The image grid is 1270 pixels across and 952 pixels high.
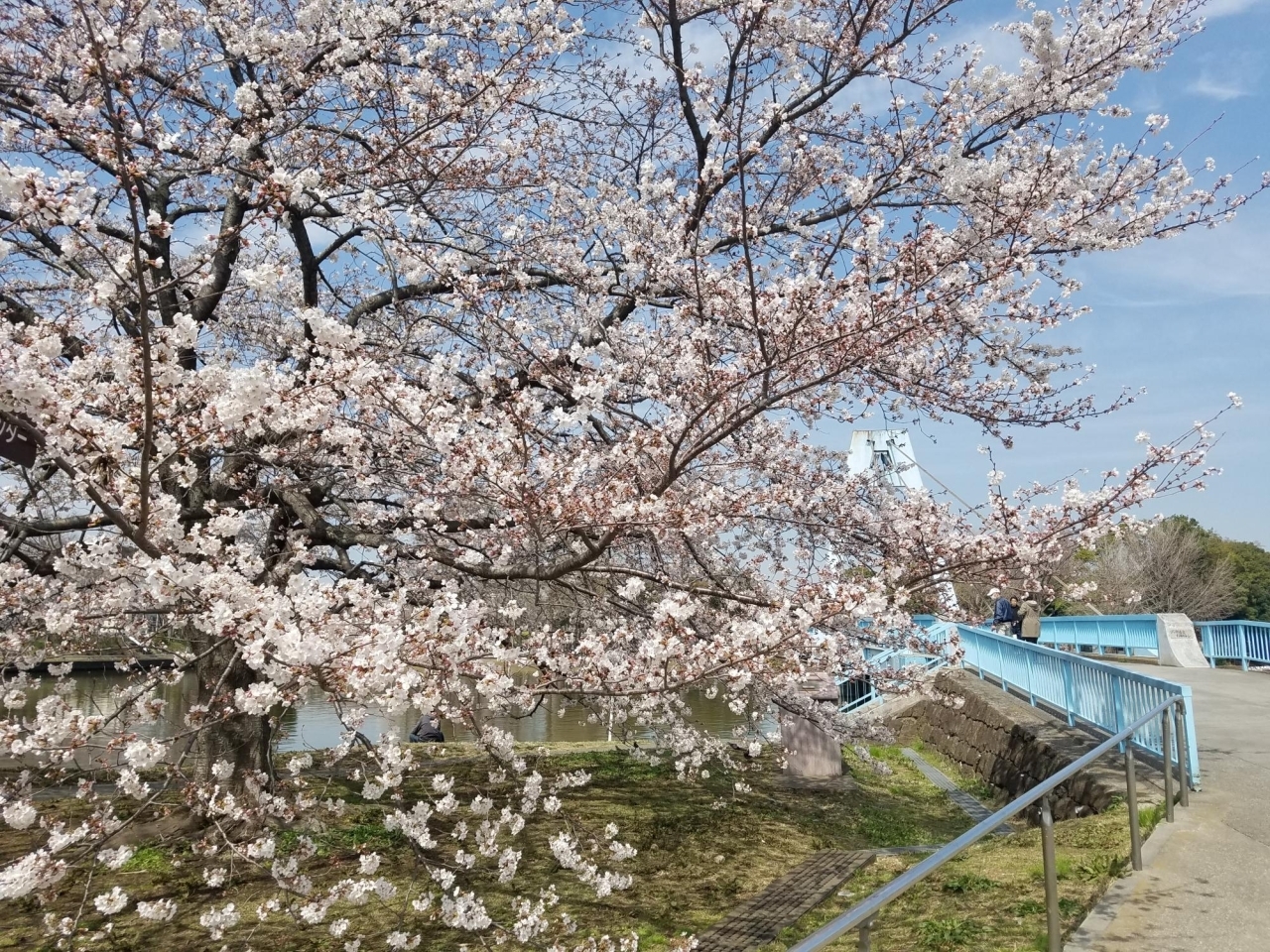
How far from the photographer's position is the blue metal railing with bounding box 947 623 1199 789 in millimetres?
7195

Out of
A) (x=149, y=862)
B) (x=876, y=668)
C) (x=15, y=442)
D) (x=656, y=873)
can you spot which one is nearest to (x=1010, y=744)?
(x=876, y=668)

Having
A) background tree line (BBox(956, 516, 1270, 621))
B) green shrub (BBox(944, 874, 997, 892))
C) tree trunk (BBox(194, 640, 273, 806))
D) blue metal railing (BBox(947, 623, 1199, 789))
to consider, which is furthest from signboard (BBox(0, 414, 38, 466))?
background tree line (BBox(956, 516, 1270, 621))

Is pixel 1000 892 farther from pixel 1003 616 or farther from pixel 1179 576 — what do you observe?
pixel 1179 576

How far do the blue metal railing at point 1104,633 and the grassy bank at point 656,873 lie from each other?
976cm

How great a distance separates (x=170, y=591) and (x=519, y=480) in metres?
1.69

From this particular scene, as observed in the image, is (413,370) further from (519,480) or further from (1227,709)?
(1227,709)

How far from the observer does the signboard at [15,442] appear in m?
2.81

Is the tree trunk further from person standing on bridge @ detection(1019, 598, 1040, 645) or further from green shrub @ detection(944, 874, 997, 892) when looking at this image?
person standing on bridge @ detection(1019, 598, 1040, 645)

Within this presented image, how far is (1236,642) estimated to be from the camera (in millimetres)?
16484

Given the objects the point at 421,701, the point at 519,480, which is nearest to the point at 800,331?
the point at 519,480

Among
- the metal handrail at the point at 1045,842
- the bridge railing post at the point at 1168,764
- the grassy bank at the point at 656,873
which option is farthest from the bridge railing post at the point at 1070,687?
the bridge railing post at the point at 1168,764

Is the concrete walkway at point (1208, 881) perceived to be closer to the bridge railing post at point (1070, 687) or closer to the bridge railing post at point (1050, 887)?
the bridge railing post at point (1050, 887)

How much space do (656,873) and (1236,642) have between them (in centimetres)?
1432

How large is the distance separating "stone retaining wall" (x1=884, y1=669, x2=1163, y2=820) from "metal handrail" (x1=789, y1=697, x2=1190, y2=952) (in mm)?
654
